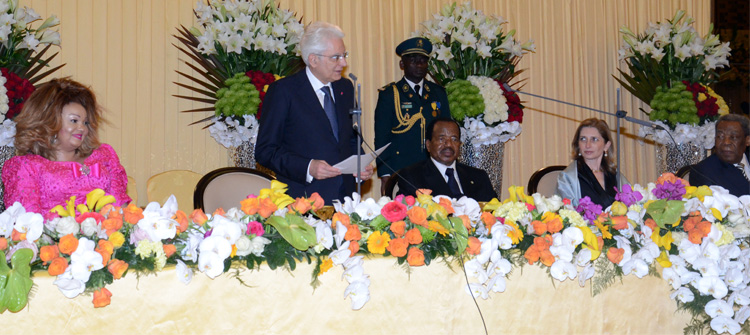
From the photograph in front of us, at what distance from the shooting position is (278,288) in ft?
5.94

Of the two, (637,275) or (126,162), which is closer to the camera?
(637,275)

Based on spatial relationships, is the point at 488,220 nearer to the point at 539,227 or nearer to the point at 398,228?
the point at 539,227

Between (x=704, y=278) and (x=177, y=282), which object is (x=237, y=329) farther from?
(x=704, y=278)

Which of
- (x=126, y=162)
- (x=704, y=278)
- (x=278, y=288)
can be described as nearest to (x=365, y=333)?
(x=278, y=288)

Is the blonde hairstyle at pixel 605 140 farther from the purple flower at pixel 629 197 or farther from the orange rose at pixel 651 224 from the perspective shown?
the orange rose at pixel 651 224

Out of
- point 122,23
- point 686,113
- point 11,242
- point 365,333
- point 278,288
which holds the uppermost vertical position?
point 122,23

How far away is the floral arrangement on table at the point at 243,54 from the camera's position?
4746 millimetres

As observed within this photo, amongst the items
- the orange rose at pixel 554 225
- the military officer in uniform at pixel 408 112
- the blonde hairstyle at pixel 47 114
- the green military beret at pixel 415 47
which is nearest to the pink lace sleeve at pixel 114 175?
the blonde hairstyle at pixel 47 114

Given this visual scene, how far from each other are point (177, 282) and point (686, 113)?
16.5ft


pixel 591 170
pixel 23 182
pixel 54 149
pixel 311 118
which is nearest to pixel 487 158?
pixel 591 170

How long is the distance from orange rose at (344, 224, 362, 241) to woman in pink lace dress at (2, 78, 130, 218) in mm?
1278

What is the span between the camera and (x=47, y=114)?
109 inches

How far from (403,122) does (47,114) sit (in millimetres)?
2682

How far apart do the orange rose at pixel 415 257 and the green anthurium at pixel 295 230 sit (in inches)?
9.4
